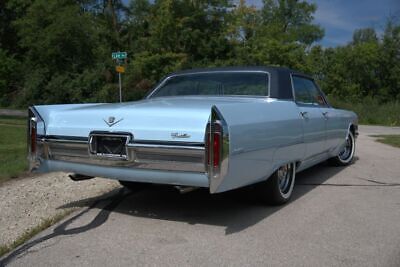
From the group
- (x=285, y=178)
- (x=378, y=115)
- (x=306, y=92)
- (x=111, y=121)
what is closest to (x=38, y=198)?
(x=111, y=121)

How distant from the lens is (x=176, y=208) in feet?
16.5

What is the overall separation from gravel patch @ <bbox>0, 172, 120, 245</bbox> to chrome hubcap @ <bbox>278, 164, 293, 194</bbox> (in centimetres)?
208

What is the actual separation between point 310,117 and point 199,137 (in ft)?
6.97

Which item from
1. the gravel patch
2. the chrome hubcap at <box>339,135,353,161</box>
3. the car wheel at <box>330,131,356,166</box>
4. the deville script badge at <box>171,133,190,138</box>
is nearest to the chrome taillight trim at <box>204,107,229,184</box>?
the deville script badge at <box>171,133,190,138</box>

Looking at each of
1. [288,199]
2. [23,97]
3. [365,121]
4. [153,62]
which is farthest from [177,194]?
[23,97]

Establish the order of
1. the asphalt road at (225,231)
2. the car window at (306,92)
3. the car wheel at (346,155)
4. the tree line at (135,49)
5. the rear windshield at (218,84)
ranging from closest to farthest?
the asphalt road at (225,231), the rear windshield at (218,84), the car window at (306,92), the car wheel at (346,155), the tree line at (135,49)

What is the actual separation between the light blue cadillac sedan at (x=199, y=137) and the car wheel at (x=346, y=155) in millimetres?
2244

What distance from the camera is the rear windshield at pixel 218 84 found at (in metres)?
5.46

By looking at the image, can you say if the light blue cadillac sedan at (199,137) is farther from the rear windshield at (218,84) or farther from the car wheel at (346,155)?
the car wheel at (346,155)

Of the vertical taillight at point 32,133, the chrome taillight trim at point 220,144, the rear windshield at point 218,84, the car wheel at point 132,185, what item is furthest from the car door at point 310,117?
the vertical taillight at point 32,133

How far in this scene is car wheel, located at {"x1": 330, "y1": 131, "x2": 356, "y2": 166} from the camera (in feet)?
25.7

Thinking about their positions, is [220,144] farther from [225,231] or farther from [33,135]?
[33,135]

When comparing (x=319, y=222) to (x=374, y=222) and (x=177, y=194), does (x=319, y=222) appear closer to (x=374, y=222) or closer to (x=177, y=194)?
(x=374, y=222)

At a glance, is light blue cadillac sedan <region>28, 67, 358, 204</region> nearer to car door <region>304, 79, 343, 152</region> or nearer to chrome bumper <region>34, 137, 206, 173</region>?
chrome bumper <region>34, 137, 206, 173</region>
